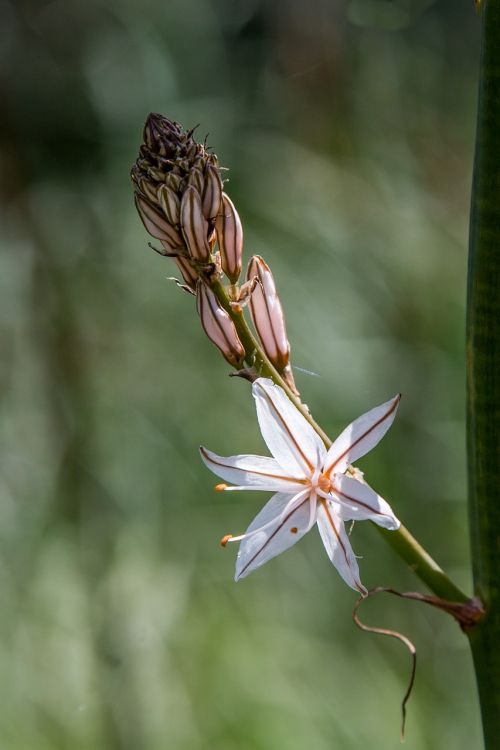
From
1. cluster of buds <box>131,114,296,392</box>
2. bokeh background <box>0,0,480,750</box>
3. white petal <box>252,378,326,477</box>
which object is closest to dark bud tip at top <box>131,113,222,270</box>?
cluster of buds <box>131,114,296,392</box>

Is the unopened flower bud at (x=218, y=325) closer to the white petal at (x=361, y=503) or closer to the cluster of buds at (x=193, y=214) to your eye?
the cluster of buds at (x=193, y=214)

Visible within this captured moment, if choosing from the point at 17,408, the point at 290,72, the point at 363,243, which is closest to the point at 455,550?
the point at 363,243

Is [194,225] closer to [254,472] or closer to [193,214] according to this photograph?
[193,214]

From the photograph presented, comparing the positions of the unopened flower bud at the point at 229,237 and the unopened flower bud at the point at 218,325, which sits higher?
the unopened flower bud at the point at 229,237

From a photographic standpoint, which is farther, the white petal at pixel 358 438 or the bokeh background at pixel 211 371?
the bokeh background at pixel 211 371

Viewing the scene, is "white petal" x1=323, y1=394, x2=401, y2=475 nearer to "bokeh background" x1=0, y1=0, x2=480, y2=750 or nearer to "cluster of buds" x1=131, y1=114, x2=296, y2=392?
"cluster of buds" x1=131, y1=114, x2=296, y2=392

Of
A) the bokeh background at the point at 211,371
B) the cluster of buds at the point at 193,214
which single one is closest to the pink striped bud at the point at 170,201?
the cluster of buds at the point at 193,214
